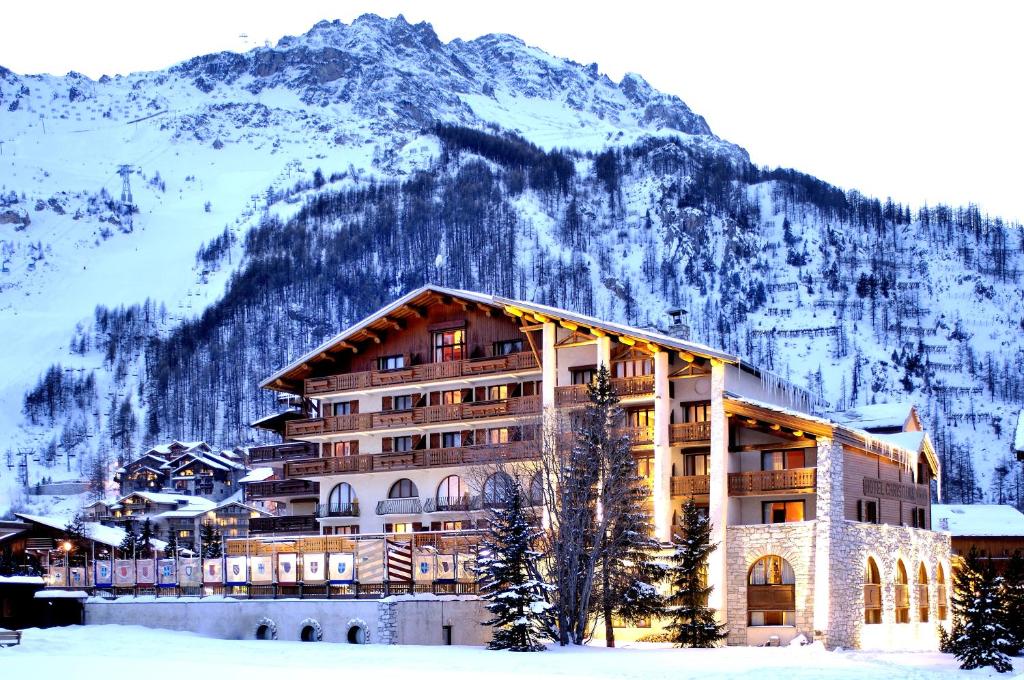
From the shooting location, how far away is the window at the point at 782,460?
57.2 metres

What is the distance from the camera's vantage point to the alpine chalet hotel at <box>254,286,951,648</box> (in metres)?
54.6

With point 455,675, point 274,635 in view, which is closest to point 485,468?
point 274,635

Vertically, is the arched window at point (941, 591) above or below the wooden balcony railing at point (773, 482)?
below

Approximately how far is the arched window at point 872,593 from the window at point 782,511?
11.7 feet

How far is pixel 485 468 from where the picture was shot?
2403 inches

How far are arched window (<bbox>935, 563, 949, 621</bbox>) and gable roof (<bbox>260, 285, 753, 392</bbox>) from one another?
1469 cm

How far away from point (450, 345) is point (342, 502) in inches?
405

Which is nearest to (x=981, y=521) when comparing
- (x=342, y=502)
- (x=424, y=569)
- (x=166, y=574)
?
(x=342, y=502)

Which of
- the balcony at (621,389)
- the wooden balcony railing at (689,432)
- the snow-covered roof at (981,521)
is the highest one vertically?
the balcony at (621,389)

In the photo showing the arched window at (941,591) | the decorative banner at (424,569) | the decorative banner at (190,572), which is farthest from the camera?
the arched window at (941,591)

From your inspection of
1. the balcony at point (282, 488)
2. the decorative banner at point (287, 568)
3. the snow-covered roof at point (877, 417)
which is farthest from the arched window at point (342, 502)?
the snow-covered roof at point (877, 417)

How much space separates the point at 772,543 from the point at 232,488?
151966mm

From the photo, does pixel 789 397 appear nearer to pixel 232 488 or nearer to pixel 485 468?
pixel 485 468

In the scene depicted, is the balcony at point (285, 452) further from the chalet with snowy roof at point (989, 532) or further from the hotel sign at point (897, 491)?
the chalet with snowy roof at point (989, 532)
